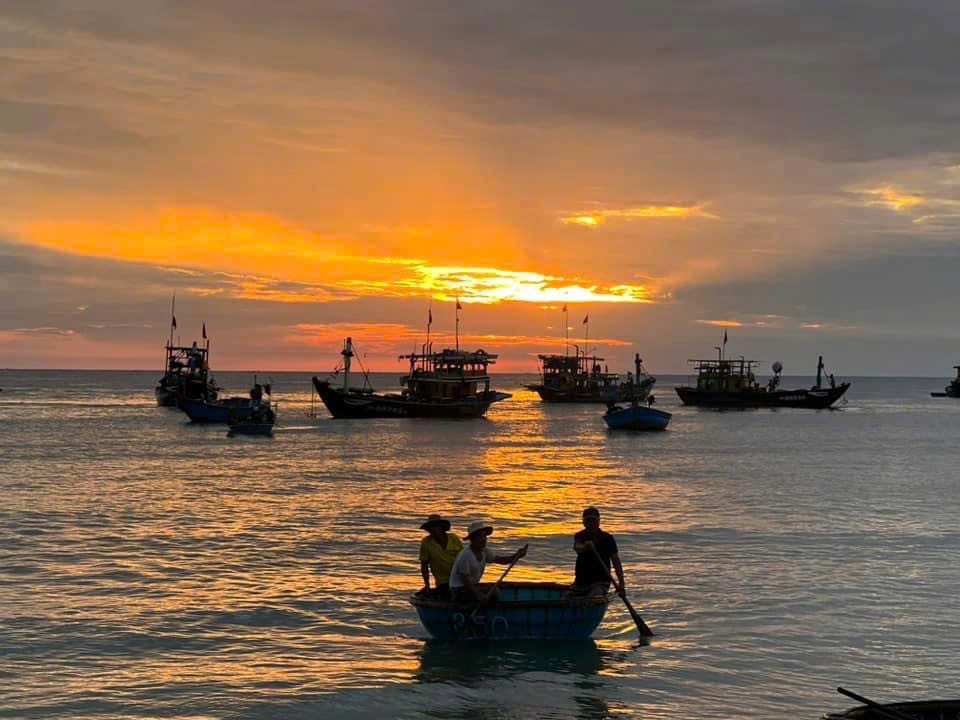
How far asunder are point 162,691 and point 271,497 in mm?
24153

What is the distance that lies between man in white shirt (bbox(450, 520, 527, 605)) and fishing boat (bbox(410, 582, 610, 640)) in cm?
17

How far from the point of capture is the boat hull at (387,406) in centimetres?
10144

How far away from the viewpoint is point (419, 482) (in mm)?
45219

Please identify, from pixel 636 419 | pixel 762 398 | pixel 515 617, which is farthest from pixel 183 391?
pixel 515 617

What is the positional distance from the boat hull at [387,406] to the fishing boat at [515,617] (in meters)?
85.0

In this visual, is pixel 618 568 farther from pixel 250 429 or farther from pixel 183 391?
pixel 183 391

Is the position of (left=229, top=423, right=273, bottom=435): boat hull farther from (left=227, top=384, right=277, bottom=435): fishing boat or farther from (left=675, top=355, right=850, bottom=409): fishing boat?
(left=675, top=355, right=850, bottom=409): fishing boat

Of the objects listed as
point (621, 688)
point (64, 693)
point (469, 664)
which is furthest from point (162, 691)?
point (621, 688)

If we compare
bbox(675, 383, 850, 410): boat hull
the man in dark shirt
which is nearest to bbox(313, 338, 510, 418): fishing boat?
bbox(675, 383, 850, 410): boat hull

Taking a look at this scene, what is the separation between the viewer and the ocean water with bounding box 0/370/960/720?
14219 millimetres

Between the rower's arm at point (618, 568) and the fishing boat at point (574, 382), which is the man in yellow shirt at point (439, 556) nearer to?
the rower's arm at point (618, 568)

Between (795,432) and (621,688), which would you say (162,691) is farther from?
(795,432)

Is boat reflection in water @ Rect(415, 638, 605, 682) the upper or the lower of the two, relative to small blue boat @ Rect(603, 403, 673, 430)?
lower

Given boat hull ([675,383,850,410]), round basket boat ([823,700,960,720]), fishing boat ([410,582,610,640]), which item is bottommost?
fishing boat ([410,582,610,640])
